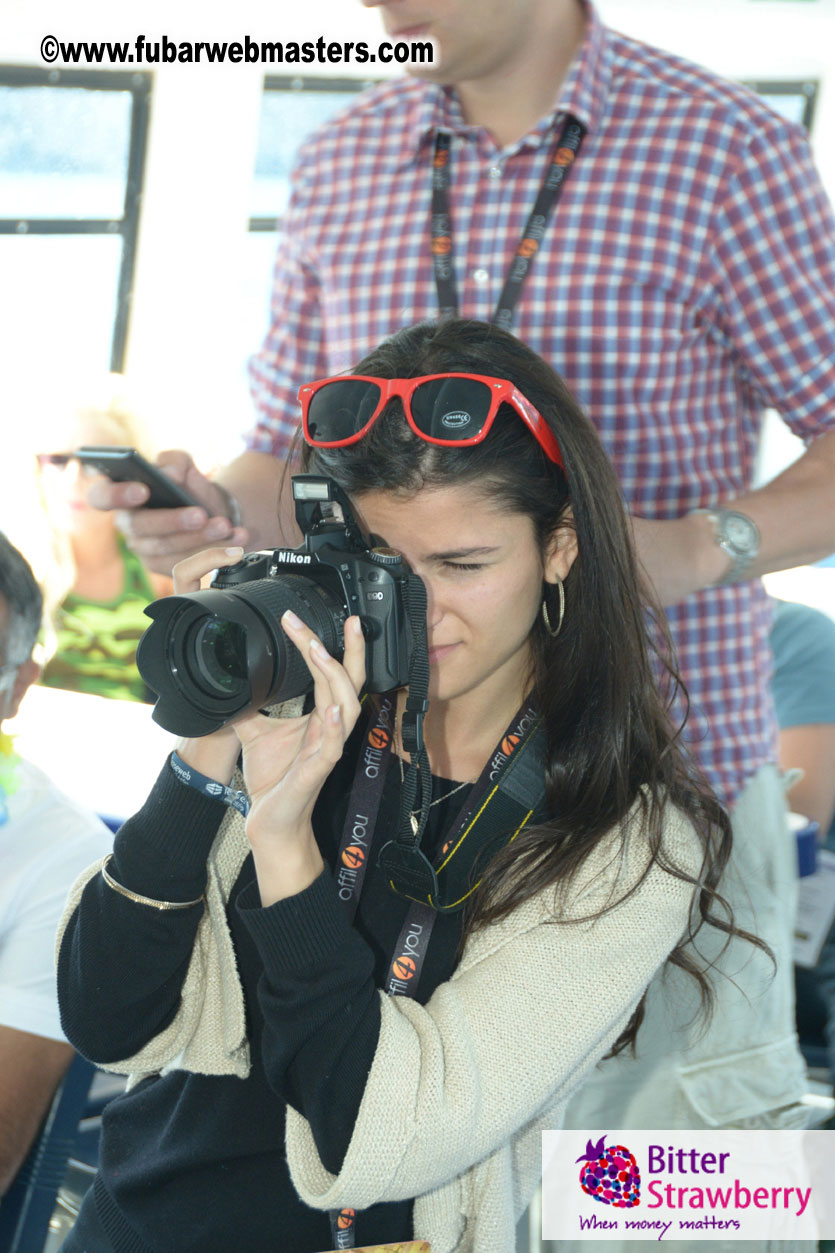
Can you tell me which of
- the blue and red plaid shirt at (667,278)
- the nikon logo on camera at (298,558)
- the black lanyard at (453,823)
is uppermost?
the blue and red plaid shirt at (667,278)

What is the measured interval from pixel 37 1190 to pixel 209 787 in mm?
576

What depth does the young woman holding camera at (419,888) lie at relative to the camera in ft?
3.18

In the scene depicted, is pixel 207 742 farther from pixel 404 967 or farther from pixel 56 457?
pixel 56 457

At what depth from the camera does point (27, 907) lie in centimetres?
140

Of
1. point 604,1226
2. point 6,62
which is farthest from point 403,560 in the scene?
point 6,62

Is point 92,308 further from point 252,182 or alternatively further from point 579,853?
point 579,853

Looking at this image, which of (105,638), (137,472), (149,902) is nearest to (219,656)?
(149,902)

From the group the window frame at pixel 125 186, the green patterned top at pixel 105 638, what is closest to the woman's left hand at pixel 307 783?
the green patterned top at pixel 105 638

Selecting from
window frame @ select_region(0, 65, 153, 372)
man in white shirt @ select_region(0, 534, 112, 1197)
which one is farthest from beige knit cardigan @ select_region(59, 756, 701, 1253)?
window frame @ select_region(0, 65, 153, 372)

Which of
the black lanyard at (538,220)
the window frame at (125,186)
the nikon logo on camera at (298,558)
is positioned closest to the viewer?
the nikon logo on camera at (298,558)

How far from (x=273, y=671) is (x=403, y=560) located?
0.18 m

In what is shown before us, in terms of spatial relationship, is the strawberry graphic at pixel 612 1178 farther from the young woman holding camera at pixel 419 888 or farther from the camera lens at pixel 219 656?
the camera lens at pixel 219 656

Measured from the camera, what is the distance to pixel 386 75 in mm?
Answer: 5059

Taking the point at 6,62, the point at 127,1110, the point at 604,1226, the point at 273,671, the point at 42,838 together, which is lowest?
the point at 604,1226
